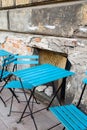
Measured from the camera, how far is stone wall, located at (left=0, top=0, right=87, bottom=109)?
3510mm

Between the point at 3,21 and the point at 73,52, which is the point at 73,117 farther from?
the point at 3,21

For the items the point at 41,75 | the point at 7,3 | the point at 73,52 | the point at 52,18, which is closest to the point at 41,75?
the point at 41,75

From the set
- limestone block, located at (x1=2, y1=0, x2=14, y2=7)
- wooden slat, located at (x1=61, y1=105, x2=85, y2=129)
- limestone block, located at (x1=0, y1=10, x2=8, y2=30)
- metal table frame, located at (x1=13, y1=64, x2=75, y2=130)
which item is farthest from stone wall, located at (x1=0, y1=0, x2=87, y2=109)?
wooden slat, located at (x1=61, y1=105, x2=85, y2=129)

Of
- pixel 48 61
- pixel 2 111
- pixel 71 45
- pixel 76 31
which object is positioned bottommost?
pixel 2 111

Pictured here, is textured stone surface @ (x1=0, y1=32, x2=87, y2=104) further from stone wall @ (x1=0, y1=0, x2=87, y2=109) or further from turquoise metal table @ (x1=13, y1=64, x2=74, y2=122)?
turquoise metal table @ (x1=13, y1=64, x2=74, y2=122)

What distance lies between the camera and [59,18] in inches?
152

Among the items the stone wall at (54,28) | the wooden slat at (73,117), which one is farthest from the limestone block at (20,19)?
the wooden slat at (73,117)

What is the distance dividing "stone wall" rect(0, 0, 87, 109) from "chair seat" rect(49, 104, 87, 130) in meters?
0.64

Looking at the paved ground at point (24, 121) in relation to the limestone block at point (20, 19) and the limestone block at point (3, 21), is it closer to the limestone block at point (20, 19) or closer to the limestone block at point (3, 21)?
the limestone block at point (20, 19)

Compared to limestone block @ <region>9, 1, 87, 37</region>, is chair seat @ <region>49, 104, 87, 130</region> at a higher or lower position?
lower

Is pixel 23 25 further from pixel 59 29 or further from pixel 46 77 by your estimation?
pixel 46 77

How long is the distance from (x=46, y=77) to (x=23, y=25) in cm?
220

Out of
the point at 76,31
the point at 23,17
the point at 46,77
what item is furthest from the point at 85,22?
the point at 23,17

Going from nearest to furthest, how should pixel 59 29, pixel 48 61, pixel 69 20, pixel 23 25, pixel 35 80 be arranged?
pixel 35 80 → pixel 69 20 → pixel 59 29 → pixel 48 61 → pixel 23 25
